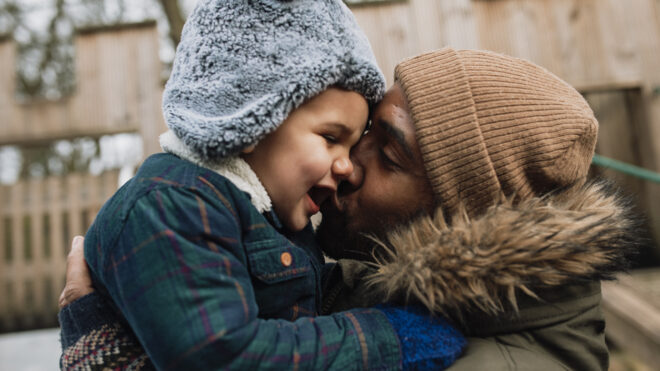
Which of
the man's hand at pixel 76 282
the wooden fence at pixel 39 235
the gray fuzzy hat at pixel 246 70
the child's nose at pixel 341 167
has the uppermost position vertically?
the gray fuzzy hat at pixel 246 70

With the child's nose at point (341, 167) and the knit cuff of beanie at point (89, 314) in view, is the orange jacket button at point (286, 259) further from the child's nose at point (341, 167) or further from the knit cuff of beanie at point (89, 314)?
the knit cuff of beanie at point (89, 314)

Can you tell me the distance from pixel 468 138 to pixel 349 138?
1.07 ft

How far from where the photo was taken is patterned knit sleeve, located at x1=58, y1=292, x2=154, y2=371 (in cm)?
117

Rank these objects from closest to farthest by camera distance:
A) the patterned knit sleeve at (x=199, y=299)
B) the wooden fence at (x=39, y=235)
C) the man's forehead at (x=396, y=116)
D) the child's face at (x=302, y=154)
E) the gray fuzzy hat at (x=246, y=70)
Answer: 1. the patterned knit sleeve at (x=199, y=299)
2. the gray fuzzy hat at (x=246, y=70)
3. the child's face at (x=302, y=154)
4. the man's forehead at (x=396, y=116)
5. the wooden fence at (x=39, y=235)

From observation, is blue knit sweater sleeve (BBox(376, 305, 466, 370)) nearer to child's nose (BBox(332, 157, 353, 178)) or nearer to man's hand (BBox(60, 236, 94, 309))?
child's nose (BBox(332, 157, 353, 178))

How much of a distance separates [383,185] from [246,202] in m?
0.48

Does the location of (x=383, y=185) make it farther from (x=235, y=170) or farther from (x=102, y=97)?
(x=102, y=97)

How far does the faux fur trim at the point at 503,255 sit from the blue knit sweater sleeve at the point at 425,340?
4 cm

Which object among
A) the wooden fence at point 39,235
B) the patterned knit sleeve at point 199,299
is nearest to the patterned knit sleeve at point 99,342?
the patterned knit sleeve at point 199,299

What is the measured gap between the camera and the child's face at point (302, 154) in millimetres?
1272

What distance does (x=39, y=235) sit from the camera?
512 cm

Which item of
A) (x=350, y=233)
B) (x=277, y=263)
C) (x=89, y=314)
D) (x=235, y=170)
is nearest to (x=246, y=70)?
(x=235, y=170)

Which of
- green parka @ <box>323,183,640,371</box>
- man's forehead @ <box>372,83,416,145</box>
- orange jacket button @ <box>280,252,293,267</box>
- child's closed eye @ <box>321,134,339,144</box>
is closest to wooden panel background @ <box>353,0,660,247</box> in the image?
man's forehead @ <box>372,83,416,145</box>

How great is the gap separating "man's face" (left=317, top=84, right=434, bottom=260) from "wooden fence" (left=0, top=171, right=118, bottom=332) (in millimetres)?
3977
